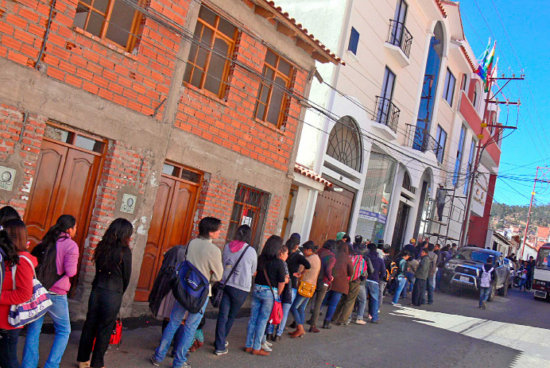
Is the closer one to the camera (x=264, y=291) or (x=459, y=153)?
(x=264, y=291)

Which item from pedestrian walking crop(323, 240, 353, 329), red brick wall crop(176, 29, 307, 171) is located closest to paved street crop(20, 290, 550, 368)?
pedestrian walking crop(323, 240, 353, 329)

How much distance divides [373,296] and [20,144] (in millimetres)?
7712

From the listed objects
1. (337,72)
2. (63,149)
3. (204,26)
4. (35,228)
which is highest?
(337,72)

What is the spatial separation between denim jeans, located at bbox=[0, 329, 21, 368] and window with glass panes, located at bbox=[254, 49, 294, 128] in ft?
23.6

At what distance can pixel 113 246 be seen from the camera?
5.16 metres

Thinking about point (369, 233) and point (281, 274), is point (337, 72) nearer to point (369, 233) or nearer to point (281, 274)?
point (369, 233)

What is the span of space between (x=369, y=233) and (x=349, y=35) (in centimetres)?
811

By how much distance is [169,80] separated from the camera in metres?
8.34

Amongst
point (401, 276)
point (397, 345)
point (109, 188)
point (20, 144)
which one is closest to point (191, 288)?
point (109, 188)

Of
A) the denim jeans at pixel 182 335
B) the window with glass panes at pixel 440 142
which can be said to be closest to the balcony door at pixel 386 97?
the window with glass panes at pixel 440 142

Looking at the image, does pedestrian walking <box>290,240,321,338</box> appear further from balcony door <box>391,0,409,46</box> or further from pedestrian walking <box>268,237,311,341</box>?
balcony door <box>391,0,409,46</box>

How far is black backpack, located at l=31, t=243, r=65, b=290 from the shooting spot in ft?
15.7

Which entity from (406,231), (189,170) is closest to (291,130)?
(189,170)

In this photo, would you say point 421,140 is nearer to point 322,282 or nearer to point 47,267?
point 322,282
